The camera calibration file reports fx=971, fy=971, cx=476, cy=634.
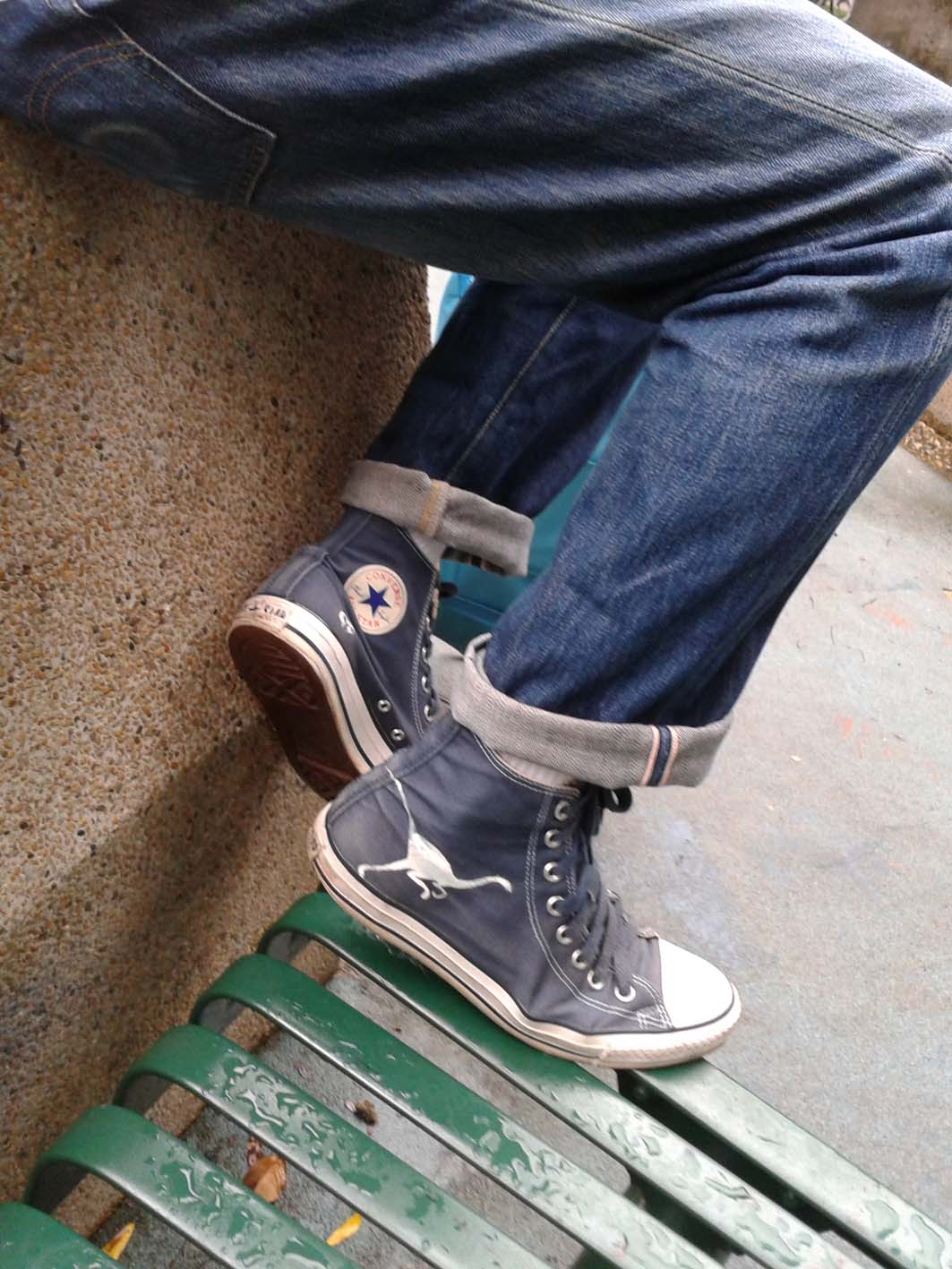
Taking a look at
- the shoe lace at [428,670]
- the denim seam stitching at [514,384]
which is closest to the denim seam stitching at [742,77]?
the denim seam stitching at [514,384]

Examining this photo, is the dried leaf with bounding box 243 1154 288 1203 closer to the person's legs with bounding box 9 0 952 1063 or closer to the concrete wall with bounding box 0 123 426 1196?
the concrete wall with bounding box 0 123 426 1196

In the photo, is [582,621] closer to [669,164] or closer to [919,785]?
[669,164]

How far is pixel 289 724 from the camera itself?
3.30ft

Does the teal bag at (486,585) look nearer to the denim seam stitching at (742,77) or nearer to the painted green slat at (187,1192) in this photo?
the denim seam stitching at (742,77)

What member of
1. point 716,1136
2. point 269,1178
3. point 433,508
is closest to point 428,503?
point 433,508

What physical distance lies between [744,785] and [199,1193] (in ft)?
5.05

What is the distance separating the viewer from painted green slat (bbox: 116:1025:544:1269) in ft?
2.59

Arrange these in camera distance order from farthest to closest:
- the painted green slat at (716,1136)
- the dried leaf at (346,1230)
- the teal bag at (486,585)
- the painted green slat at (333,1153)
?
the teal bag at (486,585)
the dried leaf at (346,1230)
the painted green slat at (716,1136)
the painted green slat at (333,1153)

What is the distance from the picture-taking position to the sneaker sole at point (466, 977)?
36.8 inches

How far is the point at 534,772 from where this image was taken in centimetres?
88

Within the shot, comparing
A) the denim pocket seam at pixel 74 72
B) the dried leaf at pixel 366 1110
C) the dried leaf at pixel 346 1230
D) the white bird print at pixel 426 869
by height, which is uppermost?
the denim pocket seam at pixel 74 72

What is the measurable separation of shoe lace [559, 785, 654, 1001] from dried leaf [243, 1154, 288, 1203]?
0.52 metres

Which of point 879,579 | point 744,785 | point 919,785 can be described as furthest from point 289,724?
point 879,579

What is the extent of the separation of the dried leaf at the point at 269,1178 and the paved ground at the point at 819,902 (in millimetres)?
26
